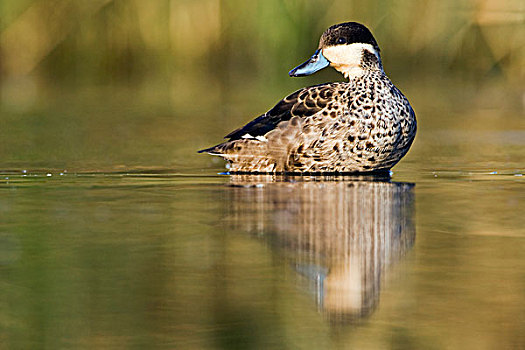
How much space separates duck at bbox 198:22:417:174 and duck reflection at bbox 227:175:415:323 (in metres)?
0.21

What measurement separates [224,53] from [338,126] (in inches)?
370

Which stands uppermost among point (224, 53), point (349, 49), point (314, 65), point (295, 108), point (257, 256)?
point (224, 53)

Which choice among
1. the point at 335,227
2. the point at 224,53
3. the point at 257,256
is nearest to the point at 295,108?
the point at 335,227

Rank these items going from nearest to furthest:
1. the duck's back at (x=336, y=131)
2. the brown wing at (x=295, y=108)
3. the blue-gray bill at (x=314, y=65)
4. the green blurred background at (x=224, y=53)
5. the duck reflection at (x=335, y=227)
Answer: the duck reflection at (x=335, y=227) < the duck's back at (x=336, y=131) < the brown wing at (x=295, y=108) < the blue-gray bill at (x=314, y=65) < the green blurred background at (x=224, y=53)

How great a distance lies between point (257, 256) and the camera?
451 centimetres

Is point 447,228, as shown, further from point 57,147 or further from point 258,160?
point 57,147

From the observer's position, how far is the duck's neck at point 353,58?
7.63m

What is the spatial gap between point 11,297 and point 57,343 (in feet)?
1.92

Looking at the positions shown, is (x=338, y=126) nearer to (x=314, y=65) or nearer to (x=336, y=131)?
(x=336, y=131)

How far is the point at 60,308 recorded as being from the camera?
371cm

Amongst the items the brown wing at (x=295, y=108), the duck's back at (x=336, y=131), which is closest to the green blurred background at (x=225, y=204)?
the duck's back at (x=336, y=131)

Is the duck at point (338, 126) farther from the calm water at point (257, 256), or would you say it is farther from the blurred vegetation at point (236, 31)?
the blurred vegetation at point (236, 31)

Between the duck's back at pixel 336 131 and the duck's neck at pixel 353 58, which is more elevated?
the duck's neck at pixel 353 58

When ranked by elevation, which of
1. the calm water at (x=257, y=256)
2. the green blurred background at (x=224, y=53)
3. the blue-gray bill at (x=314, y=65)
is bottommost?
the calm water at (x=257, y=256)
